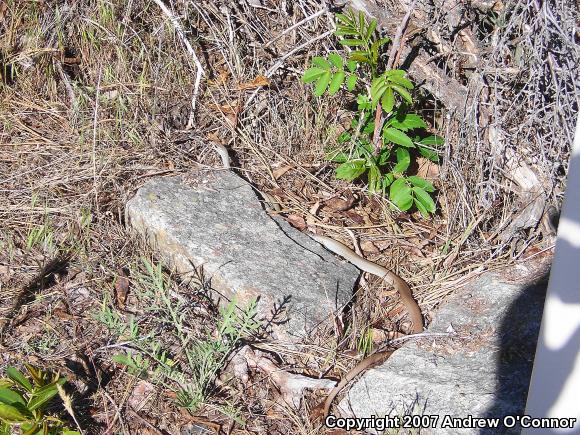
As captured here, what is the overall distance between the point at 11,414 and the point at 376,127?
2.03 m

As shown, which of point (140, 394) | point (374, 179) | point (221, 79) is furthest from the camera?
point (221, 79)

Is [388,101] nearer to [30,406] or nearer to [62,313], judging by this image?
[62,313]

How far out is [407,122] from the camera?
3.40 m

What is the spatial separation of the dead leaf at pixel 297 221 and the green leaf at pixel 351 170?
10.8 inches

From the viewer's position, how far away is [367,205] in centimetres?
353

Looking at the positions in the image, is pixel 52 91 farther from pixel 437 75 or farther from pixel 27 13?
pixel 437 75

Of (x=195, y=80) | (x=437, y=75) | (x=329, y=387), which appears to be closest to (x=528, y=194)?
(x=437, y=75)

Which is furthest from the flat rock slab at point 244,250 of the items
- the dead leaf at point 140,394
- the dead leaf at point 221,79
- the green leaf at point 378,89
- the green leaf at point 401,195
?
the green leaf at point 378,89

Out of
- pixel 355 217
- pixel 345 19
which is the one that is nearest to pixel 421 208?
pixel 355 217

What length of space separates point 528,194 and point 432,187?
0.44 meters

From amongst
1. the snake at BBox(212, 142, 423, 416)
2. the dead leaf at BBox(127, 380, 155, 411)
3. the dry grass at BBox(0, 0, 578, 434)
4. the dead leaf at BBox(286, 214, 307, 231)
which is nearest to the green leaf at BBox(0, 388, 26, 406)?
the dry grass at BBox(0, 0, 578, 434)

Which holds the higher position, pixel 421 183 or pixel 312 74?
pixel 312 74

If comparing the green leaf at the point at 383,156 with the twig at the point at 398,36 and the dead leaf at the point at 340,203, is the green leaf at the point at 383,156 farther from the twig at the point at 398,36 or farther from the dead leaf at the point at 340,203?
the twig at the point at 398,36

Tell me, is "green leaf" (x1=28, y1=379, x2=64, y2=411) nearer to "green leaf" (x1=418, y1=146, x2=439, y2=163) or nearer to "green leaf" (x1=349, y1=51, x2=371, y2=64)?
"green leaf" (x1=349, y1=51, x2=371, y2=64)
